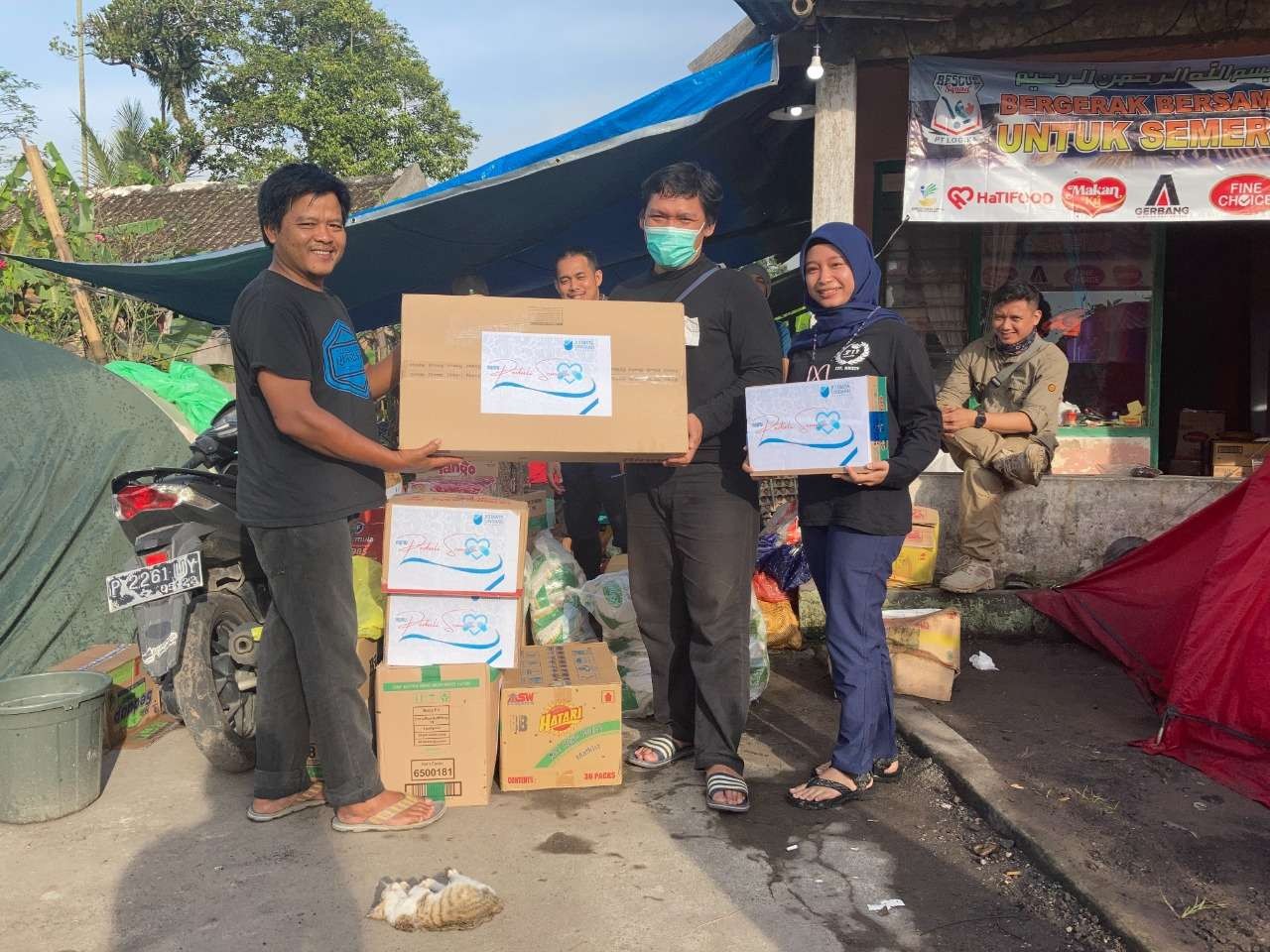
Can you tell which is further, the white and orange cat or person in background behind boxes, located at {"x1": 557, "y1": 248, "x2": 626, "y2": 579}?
person in background behind boxes, located at {"x1": 557, "y1": 248, "x2": 626, "y2": 579}

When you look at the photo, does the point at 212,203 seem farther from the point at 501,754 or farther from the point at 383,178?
the point at 501,754

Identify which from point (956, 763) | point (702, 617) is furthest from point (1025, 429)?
point (702, 617)

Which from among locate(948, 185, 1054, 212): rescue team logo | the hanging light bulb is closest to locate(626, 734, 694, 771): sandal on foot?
the hanging light bulb

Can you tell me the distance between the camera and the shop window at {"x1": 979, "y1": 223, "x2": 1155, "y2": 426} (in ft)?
23.8

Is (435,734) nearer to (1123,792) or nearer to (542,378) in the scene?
(542,378)

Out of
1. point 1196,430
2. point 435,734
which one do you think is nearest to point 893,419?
point 435,734

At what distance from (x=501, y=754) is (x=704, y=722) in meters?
0.74

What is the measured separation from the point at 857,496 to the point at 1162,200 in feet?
13.0

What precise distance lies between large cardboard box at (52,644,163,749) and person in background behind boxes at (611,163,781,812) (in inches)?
97.0

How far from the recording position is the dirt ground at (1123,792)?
258cm

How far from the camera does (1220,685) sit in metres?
3.58

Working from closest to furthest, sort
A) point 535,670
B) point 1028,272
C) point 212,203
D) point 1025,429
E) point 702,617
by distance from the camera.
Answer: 1. point 702,617
2. point 535,670
3. point 1025,429
4. point 1028,272
5. point 212,203

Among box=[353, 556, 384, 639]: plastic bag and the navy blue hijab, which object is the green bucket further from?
the navy blue hijab

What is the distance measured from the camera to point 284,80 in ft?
96.9
